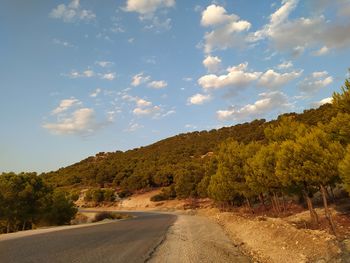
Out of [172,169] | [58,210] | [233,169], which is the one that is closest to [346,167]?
[233,169]

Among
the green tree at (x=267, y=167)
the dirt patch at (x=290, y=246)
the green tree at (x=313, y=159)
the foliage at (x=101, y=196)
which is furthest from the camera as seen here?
the foliage at (x=101, y=196)

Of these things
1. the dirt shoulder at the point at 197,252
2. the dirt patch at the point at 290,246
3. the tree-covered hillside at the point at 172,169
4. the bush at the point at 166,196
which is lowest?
the dirt patch at the point at 290,246

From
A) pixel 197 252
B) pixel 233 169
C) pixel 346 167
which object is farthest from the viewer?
pixel 233 169

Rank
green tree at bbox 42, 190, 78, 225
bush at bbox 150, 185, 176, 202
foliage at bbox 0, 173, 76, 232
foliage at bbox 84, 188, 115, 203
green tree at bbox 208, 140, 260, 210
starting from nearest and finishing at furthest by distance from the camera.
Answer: foliage at bbox 0, 173, 76, 232
green tree at bbox 42, 190, 78, 225
green tree at bbox 208, 140, 260, 210
bush at bbox 150, 185, 176, 202
foliage at bbox 84, 188, 115, 203

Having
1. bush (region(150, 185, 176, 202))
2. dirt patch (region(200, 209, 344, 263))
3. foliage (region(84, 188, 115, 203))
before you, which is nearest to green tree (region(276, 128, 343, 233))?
dirt patch (region(200, 209, 344, 263))

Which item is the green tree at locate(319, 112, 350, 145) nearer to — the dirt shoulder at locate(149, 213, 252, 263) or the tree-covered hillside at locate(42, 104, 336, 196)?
the dirt shoulder at locate(149, 213, 252, 263)

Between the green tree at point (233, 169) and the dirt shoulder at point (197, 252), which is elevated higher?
the green tree at point (233, 169)

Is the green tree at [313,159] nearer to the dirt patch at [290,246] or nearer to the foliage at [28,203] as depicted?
the dirt patch at [290,246]

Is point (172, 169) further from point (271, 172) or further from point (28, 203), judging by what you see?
point (271, 172)

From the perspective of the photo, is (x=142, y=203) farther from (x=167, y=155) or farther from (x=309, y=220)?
(x=309, y=220)

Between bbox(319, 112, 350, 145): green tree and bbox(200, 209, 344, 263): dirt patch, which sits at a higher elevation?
bbox(319, 112, 350, 145): green tree

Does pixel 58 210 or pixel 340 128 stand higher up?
pixel 340 128

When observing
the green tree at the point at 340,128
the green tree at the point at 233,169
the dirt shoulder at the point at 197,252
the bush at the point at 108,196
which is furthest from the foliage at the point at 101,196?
the green tree at the point at 340,128

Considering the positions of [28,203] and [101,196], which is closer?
[28,203]
